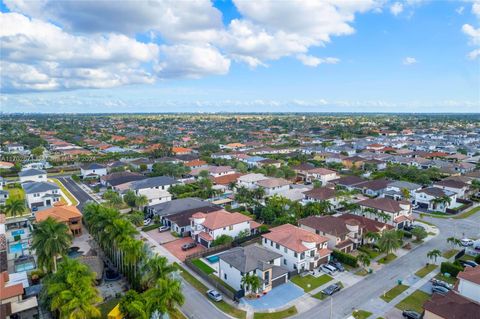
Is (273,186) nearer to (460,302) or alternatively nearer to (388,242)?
(388,242)

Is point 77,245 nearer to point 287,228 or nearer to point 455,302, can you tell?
point 287,228

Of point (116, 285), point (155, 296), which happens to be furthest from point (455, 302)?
point (116, 285)

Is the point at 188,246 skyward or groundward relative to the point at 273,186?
groundward

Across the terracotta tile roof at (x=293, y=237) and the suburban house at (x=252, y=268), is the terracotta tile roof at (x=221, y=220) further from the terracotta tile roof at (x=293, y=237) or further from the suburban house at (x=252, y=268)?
the suburban house at (x=252, y=268)

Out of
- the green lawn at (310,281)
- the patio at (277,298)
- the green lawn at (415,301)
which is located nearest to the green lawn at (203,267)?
the patio at (277,298)

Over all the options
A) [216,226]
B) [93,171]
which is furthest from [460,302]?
[93,171]

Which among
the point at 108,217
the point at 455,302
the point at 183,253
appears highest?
the point at 108,217
